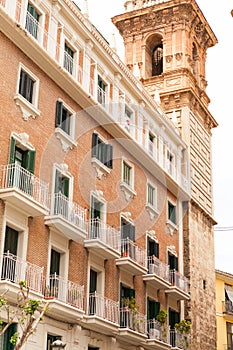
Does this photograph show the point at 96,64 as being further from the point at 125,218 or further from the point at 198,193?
the point at 198,193

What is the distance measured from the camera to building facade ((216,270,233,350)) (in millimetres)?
41156

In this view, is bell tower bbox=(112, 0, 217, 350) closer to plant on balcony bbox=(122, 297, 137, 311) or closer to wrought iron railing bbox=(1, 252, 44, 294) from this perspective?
plant on balcony bbox=(122, 297, 137, 311)

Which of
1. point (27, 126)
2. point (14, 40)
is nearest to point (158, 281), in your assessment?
point (27, 126)

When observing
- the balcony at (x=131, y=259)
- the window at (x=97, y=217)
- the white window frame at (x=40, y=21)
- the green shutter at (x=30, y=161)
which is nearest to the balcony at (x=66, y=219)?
the window at (x=97, y=217)

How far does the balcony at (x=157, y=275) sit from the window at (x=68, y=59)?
9.00 m

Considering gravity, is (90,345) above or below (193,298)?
below

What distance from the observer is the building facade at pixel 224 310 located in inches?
1620

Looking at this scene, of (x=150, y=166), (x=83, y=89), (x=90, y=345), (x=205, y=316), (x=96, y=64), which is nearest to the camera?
(x=90, y=345)

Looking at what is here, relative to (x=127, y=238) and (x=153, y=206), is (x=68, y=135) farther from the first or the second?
(x=153, y=206)

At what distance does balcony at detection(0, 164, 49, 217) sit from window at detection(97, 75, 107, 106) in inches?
255

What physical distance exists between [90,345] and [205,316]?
11.7m

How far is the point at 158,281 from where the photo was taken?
27.6 meters

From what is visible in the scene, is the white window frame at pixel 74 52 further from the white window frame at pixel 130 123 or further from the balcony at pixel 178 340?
the balcony at pixel 178 340

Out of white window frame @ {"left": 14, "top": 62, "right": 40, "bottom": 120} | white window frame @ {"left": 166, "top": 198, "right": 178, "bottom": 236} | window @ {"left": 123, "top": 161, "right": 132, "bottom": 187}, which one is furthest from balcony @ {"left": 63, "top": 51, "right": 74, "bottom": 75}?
white window frame @ {"left": 166, "top": 198, "right": 178, "bottom": 236}
